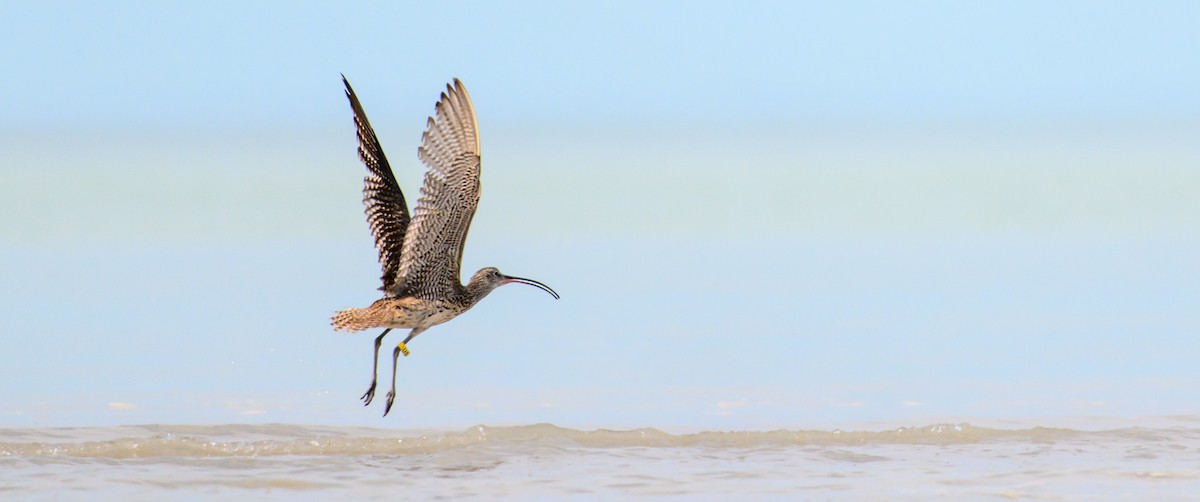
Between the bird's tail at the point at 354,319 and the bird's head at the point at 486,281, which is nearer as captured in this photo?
the bird's tail at the point at 354,319

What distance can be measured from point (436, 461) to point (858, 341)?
378 centimetres

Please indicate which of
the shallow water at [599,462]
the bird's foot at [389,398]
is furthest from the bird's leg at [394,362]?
the shallow water at [599,462]

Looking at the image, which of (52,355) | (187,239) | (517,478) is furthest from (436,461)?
(187,239)

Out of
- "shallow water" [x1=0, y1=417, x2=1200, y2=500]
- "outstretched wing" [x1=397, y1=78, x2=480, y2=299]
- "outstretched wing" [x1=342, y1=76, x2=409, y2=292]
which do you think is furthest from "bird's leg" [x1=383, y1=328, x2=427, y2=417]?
"outstretched wing" [x1=397, y1=78, x2=480, y2=299]

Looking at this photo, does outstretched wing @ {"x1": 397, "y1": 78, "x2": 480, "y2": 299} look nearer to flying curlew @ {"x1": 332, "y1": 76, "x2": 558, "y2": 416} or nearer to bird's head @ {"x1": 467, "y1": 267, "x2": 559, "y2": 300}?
flying curlew @ {"x1": 332, "y1": 76, "x2": 558, "y2": 416}

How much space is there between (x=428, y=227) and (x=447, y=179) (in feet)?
1.09

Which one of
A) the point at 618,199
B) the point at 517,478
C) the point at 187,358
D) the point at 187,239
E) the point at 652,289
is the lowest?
the point at 517,478

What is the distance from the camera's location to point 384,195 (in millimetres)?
10188

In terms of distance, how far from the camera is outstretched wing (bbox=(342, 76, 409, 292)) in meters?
10.1

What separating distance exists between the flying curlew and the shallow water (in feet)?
1.91

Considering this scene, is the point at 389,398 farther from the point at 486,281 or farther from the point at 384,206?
the point at 384,206

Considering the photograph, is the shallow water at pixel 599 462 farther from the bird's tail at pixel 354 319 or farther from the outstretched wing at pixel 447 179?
the outstretched wing at pixel 447 179

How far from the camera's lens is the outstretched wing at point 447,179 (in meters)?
9.45

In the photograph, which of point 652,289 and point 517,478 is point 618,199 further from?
point 517,478
